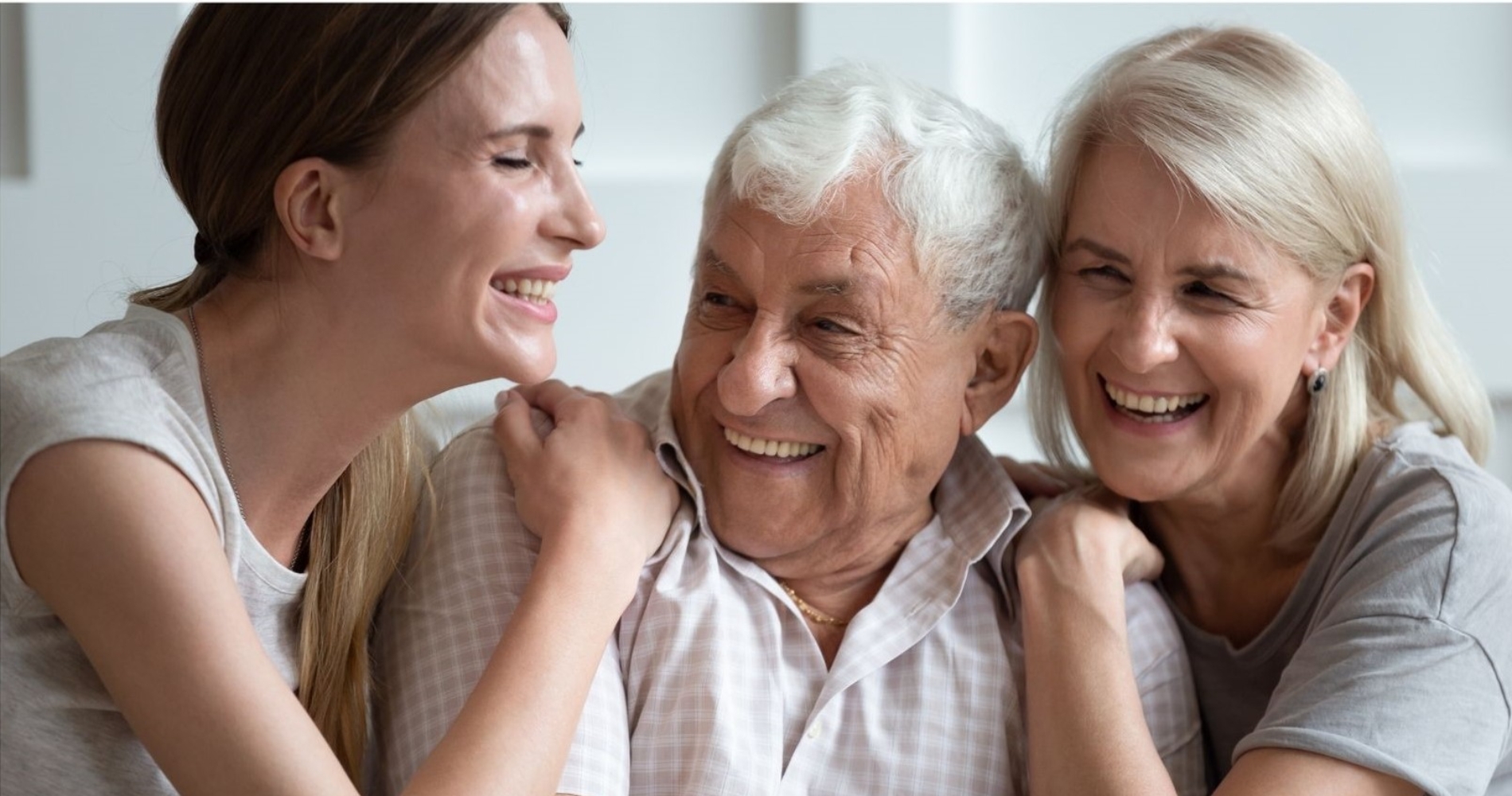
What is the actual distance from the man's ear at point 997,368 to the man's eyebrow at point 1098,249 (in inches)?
4.4

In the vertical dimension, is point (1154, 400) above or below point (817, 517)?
above

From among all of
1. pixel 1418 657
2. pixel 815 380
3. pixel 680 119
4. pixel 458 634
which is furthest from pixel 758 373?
pixel 680 119

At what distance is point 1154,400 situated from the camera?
6.11 ft

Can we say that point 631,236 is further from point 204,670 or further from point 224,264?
point 204,670

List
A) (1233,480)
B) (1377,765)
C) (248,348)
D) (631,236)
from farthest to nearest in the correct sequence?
(631,236) → (1233,480) → (1377,765) → (248,348)

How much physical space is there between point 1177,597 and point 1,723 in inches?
57.8

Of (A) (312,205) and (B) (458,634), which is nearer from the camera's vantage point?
(A) (312,205)

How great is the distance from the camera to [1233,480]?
1.95 m

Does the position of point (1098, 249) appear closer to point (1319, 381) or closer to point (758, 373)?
point (1319, 381)

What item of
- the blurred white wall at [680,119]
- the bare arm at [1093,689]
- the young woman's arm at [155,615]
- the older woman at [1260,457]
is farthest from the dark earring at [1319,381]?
the young woman's arm at [155,615]

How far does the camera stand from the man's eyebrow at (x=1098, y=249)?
1.82 m

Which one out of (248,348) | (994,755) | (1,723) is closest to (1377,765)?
(994,755)

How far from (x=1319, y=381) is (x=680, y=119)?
1178 millimetres

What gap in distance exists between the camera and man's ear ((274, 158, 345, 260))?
144 centimetres
